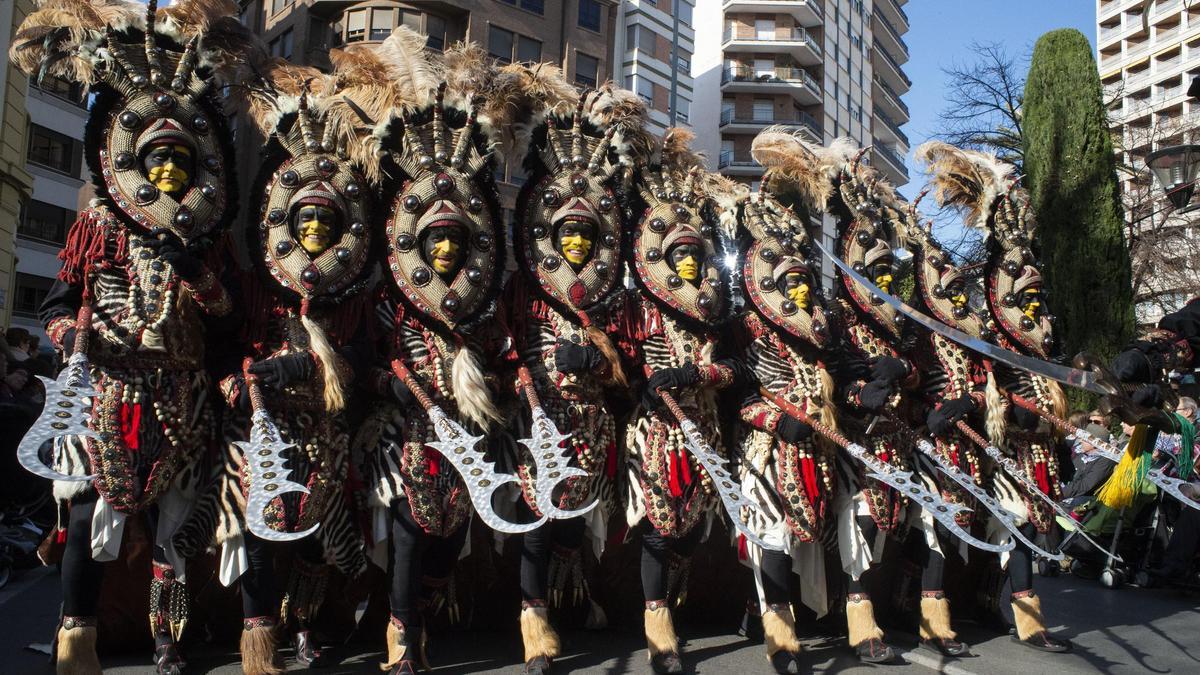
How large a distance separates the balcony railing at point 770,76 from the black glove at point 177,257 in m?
39.9

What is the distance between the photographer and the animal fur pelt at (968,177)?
5.54m

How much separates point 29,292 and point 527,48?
1361 cm

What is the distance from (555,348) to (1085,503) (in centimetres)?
582

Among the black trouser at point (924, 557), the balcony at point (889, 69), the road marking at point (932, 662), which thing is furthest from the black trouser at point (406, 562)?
the balcony at point (889, 69)

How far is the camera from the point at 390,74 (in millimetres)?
4102

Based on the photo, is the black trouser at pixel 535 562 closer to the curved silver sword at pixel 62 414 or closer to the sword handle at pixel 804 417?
the sword handle at pixel 804 417

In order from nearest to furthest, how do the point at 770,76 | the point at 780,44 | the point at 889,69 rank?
the point at 770,76, the point at 780,44, the point at 889,69

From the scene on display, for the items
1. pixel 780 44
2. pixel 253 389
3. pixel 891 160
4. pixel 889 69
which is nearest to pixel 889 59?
pixel 889 69

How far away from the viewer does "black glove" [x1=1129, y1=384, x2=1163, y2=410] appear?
11.3 feet

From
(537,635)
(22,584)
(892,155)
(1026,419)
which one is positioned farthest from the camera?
(892,155)

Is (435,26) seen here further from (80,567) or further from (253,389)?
(80,567)

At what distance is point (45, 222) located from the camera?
22781mm

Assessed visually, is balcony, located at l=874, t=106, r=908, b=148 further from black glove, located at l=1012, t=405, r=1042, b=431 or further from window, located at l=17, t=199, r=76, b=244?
black glove, located at l=1012, t=405, r=1042, b=431

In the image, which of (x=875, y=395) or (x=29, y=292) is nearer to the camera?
(x=875, y=395)
